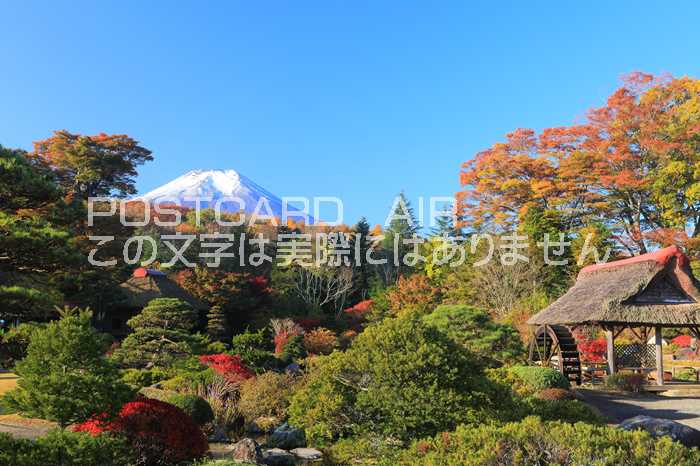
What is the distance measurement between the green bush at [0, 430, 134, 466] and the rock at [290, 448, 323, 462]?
Result: 344 cm

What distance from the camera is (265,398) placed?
41.2 ft

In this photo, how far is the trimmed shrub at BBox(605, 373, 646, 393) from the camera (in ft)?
55.7

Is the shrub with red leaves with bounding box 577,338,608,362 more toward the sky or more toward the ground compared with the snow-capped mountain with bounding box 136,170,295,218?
more toward the ground

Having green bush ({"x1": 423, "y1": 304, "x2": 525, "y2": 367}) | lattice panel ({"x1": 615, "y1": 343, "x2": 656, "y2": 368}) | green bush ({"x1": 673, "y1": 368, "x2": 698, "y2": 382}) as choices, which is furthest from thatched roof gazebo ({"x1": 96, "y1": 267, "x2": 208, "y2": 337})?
green bush ({"x1": 673, "y1": 368, "x2": 698, "y2": 382})

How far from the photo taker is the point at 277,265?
121 feet

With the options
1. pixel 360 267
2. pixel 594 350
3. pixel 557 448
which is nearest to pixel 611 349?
pixel 594 350

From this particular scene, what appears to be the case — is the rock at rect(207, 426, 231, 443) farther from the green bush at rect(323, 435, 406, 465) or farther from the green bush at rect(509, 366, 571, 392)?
the green bush at rect(509, 366, 571, 392)

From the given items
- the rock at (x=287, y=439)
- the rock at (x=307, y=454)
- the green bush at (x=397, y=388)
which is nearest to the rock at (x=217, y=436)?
the rock at (x=287, y=439)

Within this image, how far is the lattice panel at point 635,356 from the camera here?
1983 centimetres

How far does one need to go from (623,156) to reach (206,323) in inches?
953

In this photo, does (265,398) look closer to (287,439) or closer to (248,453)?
(287,439)

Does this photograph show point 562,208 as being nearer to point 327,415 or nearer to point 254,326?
point 254,326

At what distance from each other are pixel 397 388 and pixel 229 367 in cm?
904

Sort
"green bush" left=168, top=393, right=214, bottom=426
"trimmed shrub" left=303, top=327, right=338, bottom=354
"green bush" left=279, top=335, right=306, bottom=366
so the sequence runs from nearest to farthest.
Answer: "green bush" left=168, top=393, right=214, bottom=426
"green bush" left=279, top=335, right=306, bottom=366
"trimmed shrub" left=303, top=327, right=338, bottom=354
